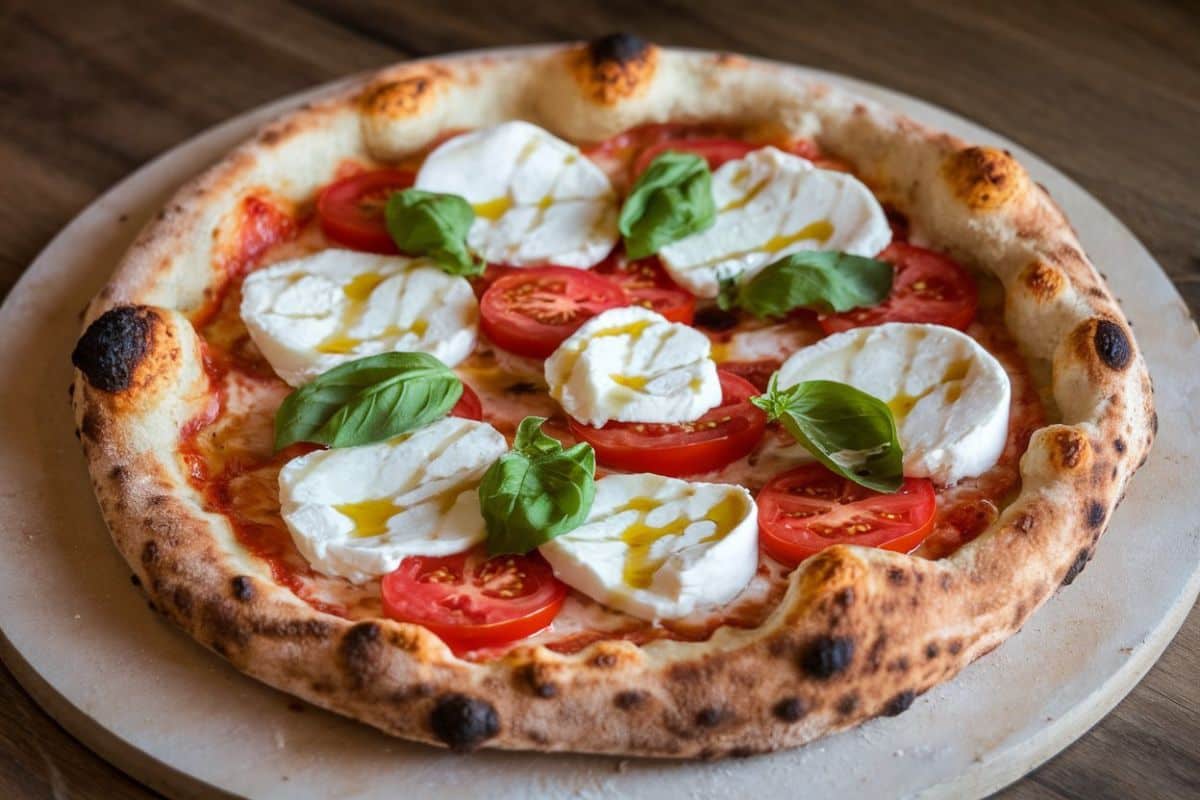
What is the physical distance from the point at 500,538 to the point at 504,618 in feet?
0.62

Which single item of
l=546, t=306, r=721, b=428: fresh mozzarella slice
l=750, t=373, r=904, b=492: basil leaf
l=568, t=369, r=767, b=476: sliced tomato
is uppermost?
l=750, t=373, r=904, b=492: basil leaf

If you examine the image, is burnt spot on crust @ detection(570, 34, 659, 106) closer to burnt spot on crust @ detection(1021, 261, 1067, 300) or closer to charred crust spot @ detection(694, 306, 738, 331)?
charred crust spot @ detection(694, 306, 738, 331)

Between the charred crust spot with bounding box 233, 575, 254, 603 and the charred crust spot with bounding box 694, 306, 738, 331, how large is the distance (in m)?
1.53

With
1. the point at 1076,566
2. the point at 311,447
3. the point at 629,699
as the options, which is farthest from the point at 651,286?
the point at 629,699

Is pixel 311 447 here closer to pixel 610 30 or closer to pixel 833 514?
pixel 833 514

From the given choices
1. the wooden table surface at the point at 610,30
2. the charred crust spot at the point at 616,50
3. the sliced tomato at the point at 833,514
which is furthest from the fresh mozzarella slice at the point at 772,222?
the wooden table surface at the point at 610,30

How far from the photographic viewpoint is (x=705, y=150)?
495cm

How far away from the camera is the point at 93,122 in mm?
5625

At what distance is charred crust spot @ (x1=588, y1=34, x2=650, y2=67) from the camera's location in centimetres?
500

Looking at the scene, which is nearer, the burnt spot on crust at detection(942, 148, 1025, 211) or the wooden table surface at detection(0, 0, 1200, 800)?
the burnt spot on crust at detection(942, 148, 1025, 211)

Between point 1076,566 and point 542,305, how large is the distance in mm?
1564

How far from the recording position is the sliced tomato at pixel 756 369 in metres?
4.20

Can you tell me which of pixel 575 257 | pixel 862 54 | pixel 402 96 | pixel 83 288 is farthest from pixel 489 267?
pixel 862 54

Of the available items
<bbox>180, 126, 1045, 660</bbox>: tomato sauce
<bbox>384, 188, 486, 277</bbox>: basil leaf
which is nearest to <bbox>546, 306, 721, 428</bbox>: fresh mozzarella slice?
<bbox>180, 126, 1045, 660</bbox>: tomato sauce
